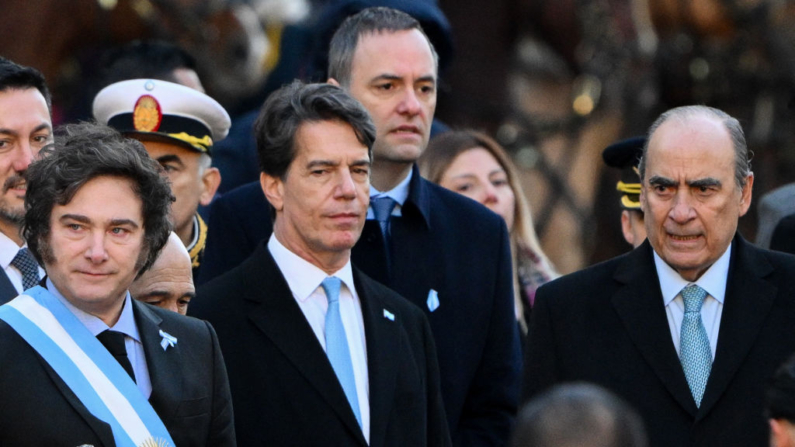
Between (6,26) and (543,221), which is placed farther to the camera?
(543,221)

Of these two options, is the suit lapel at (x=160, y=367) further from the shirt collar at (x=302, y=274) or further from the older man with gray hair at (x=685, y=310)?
the older man with gray hair at (x=685, y=310)

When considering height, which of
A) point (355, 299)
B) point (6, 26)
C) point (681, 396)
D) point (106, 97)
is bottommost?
point (681, 396)

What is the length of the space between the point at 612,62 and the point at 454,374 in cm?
420

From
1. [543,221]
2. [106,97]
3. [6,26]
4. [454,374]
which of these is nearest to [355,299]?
Result: [454,374]

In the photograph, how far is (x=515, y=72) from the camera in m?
8.75

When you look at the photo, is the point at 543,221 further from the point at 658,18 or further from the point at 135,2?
the point at 135,2

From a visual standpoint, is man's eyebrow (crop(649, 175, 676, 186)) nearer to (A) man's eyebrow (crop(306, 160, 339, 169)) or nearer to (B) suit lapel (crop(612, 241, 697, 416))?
(B) suit lapel (crop(612, 241, 697, 416))

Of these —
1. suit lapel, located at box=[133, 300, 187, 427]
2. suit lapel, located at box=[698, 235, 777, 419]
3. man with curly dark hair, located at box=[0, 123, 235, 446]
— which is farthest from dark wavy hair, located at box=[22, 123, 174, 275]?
suit lapel, located at box=[698, 235, 777, 419]

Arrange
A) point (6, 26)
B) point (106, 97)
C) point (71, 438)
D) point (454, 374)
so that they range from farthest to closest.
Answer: point (6, 26) < point (106, 97) < point (454, 374) < point (71, 438)

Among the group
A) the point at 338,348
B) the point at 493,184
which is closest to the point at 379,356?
the point at 338,348

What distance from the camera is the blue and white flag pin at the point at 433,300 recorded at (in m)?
4.90

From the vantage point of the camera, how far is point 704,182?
440 cm

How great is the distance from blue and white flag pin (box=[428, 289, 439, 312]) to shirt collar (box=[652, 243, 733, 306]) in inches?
28.7

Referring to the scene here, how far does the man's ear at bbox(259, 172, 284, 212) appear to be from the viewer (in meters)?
4.57
